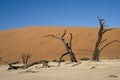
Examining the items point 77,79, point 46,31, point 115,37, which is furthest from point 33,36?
point 77,79

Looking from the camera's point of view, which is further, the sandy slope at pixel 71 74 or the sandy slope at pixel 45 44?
the sandy slope at pixel 45 44

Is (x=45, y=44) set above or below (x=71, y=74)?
above

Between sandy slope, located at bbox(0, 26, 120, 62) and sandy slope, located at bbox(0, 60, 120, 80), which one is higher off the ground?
sandy slope, located at bbox(0, 26, 120, 62)

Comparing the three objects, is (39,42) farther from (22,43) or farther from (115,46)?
(115,46)

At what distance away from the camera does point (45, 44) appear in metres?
44.7

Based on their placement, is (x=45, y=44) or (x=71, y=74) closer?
(x=71, y=74)

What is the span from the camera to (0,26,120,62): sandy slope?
36625 millimetres

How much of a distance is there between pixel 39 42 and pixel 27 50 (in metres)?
7.01

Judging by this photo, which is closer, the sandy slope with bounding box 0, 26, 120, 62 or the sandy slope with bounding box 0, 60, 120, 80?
the sandy slope with bounding box 0, 60, 120, 80

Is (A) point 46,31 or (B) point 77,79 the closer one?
(B) point 77,79

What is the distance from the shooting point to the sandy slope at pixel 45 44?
3662 cm

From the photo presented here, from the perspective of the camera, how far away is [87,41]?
4509 centimetres

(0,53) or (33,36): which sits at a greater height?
(33,36)

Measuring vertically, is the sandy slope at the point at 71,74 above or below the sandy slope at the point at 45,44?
below
